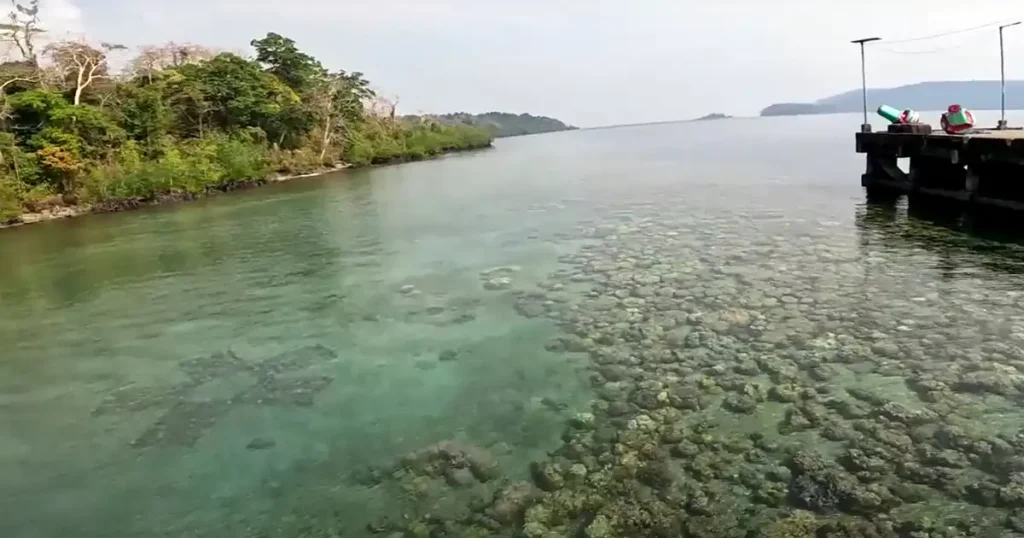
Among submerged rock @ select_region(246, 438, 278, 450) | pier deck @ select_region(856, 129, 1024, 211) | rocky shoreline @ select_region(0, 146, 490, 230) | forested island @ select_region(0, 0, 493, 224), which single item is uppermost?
forested island @ select_region(0, 0, 493, 224)

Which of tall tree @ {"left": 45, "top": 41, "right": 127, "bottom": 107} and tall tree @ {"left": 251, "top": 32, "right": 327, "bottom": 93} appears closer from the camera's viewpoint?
tall tree @ {"left": 45, "top": 41, "right": 127, "bottom": 107}

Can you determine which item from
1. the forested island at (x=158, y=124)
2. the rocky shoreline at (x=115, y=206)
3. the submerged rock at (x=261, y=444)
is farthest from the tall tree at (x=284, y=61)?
the submerged rock at (x=261, y=444)

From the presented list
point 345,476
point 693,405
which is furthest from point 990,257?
point 345,476

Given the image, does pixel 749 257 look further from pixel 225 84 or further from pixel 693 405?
pixel 225 84

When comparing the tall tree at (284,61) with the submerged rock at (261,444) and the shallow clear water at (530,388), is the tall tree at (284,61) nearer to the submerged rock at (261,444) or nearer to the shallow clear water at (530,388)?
Result: the shallow clear water at (530,388)

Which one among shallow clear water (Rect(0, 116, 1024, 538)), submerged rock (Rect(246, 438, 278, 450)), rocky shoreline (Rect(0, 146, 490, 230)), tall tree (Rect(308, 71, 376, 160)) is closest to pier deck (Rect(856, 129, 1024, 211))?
shallow clear water (Rect(0, 116, 1024, 538))

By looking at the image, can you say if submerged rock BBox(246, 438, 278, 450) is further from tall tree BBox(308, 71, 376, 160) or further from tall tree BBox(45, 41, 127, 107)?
tall tree BBox(308, 71, 376, 160)

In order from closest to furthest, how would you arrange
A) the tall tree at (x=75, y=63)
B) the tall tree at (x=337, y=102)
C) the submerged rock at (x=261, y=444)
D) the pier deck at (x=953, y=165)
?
1. the submerged rock at (x=261, y=444)
2. the pier deck at (x=953, y=165)
3. the tall tree at (x=75, y=63)
4. the tall tree at (x=337, y=102)
